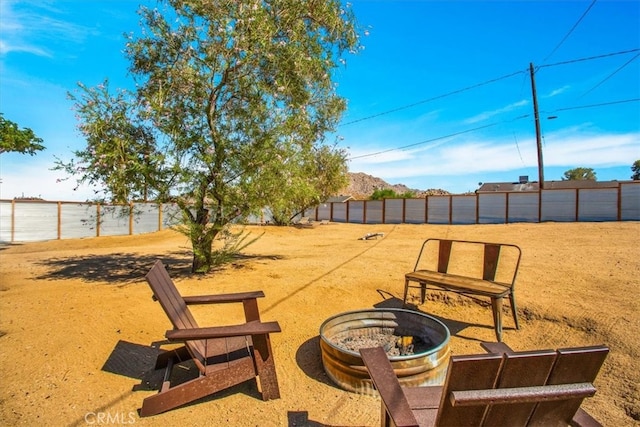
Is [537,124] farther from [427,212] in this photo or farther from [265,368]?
[265,368]

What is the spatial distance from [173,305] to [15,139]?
14986 millimetres

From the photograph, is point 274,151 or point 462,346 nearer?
point 462,346

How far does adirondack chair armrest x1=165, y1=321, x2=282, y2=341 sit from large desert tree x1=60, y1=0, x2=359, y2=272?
4159 mm

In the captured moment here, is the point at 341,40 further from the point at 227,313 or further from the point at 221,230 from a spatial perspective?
the point at 227,313

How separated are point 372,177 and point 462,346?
384ft

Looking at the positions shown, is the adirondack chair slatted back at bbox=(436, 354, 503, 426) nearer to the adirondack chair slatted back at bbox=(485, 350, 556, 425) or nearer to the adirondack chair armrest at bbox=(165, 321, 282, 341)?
the adirondack chair slatted back at bbox=(485, 350, 556, 425)

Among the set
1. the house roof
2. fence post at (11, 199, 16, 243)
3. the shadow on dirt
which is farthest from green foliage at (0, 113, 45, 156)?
the house roof

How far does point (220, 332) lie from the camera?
2787 millimetres

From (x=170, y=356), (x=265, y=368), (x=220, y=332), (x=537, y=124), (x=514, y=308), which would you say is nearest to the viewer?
(x=220, y=332)

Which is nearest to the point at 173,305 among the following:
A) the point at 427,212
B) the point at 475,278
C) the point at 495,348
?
the point at 495,348

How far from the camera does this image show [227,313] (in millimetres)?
5039

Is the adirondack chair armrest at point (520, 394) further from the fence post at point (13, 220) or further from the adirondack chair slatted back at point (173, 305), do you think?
the fence post at point (13, 220)

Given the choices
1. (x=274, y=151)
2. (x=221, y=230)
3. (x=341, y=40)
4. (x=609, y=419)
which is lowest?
(x=609, y=419)

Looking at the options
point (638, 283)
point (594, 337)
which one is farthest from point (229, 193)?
point (638, 283)
